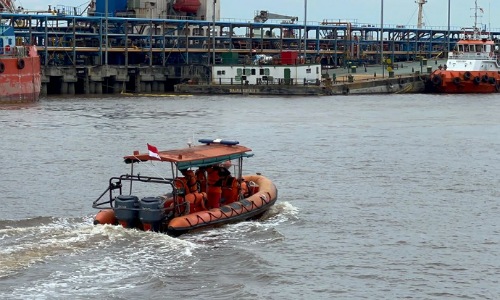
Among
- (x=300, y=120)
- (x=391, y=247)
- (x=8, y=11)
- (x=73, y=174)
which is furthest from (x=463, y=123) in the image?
(x=8, y=11)

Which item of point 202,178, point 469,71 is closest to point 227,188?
point 202,178

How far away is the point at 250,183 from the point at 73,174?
30.6 ft

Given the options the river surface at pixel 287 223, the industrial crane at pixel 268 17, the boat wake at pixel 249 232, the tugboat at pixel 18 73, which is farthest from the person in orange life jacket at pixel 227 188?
the industrial crane at pixel 268 17

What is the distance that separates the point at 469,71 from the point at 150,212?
70438mm

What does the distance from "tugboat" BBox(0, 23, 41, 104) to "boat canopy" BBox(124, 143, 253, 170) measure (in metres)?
46.3

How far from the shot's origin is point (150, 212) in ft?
89.2

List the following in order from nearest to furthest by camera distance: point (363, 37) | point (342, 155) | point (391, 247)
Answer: point (391, 247)
point (342, 155)
point (363, 37)

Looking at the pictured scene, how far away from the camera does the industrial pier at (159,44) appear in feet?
313

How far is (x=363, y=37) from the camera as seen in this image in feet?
413

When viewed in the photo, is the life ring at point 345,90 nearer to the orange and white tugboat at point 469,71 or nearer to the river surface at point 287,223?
the orange and white tugboat at point 469,71

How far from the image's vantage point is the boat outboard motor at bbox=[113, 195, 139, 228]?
27.3 metres

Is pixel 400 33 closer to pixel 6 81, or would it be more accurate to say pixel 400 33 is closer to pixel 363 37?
pixel 363 37

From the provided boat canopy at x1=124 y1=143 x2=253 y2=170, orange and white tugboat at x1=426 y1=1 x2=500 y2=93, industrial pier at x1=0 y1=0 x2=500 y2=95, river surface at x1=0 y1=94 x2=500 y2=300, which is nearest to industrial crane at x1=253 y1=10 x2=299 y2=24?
industrial pier at x1=0 y1=0 x2=500 y2=95

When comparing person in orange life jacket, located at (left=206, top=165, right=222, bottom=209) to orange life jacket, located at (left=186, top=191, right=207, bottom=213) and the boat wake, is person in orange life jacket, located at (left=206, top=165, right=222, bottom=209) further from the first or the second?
the boat wake
